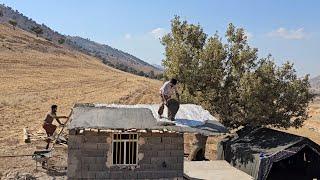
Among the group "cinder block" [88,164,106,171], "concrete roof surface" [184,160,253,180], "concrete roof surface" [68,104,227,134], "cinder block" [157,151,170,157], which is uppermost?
"concrete roof surface" [68,104,227,134]

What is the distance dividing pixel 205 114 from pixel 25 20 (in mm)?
181552

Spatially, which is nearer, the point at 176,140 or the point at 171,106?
the point at 176,140

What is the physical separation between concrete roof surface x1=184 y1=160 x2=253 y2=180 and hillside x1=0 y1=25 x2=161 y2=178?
7.12m

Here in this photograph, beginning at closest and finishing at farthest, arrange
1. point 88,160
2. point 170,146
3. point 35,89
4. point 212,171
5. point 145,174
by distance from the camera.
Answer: point 88,160
point 145,174
point 170,146
point 212,171
point 35,89

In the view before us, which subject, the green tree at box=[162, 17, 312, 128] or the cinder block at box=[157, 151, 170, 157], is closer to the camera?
the cinder block at box=[157, 151, 170, 157]

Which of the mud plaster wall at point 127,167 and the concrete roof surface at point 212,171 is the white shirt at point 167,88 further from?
the concrete roof surface at point 212,171

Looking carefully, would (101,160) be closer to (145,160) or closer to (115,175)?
(115,175)

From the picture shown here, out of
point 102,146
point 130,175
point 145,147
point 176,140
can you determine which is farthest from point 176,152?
point 102,146

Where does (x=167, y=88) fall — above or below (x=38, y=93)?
below

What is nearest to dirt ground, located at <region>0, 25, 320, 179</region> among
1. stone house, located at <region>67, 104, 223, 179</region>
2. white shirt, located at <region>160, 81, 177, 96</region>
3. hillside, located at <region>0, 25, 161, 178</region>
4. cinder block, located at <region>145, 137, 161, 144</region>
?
hillside, located at <region>0, 25, 161, 178</region>

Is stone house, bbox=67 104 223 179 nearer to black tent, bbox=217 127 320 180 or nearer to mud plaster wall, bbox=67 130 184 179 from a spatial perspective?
mud plaster wall, bbox=67 130 184 179

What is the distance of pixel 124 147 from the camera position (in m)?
18.8

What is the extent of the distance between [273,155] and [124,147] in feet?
25.2

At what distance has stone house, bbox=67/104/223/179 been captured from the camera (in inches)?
725
